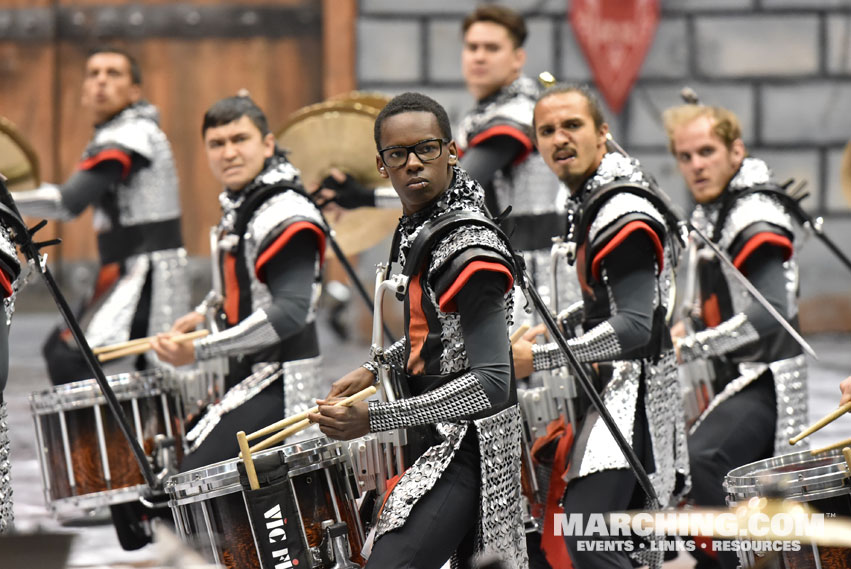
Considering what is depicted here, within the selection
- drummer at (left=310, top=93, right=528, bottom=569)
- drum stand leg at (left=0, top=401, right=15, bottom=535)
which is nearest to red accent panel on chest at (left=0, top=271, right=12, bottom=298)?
drum stand leg at (left=0, top=401, right=15, bottom=535)

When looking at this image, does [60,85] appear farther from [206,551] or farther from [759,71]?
[206,551]

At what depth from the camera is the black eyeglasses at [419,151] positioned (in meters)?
2.92

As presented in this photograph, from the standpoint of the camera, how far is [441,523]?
2865 mm

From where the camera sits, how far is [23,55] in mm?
9406

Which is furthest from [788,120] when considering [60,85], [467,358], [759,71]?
[467,358]

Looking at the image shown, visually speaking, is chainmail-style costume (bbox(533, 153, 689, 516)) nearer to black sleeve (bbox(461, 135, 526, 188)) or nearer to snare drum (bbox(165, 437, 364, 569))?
snare drum (bbox(165, 437, 364, 569))

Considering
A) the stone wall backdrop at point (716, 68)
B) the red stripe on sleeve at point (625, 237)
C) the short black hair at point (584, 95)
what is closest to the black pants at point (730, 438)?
the red stripe on sleeve at point (625, 237)

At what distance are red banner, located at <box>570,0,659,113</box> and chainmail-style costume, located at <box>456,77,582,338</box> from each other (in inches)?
154

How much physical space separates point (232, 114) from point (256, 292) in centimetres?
63

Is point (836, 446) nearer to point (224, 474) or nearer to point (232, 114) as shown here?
point (224, 474)

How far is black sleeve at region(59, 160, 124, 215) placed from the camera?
5.24m

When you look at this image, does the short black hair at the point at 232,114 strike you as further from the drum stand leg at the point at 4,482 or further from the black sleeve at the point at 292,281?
the drum stand leg at the point at 4,482

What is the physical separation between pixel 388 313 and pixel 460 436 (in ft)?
20.0

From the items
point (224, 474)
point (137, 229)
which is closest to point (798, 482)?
point (224, 474)
